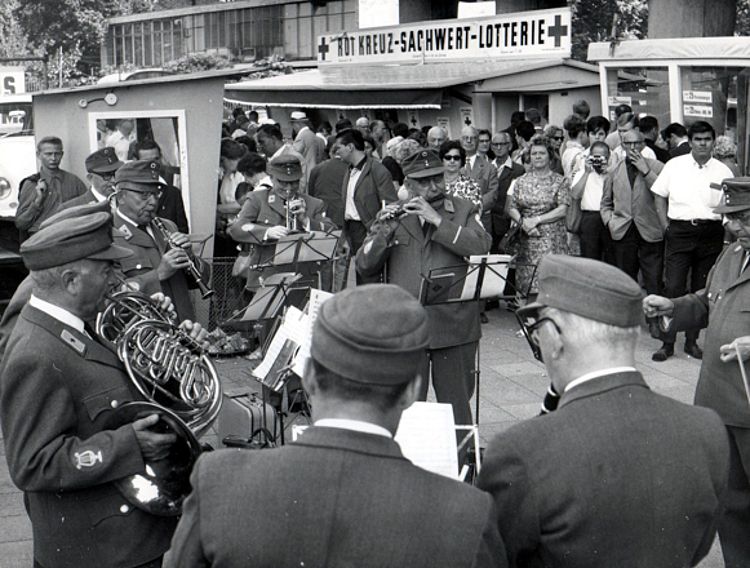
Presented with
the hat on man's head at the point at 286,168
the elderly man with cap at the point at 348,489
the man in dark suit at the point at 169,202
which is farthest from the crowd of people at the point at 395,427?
the man in dark suit at the point at 169,202

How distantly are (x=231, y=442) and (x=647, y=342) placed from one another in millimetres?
5564

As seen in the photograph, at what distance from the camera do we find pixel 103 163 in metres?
8.10

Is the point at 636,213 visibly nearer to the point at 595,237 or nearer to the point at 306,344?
the point at 595,237

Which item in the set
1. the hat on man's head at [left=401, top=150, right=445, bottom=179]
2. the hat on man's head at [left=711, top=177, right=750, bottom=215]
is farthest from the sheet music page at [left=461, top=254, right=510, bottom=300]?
the hat on man's head at [left=711, top=177, right=750, bottom=215]

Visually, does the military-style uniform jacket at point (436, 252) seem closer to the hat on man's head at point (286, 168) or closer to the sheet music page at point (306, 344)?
the sheet music page at point (306, 344)

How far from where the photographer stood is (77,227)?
3631 mm

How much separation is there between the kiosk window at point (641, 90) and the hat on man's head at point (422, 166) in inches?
271

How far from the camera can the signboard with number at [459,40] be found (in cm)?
1891

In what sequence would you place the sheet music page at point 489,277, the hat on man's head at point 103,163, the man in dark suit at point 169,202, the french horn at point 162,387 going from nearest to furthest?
the french horn at point 162,387 → the sheet music page at point 489,277 → the hat on man's head at point 103,163 → the man in dark suit at point 169,202

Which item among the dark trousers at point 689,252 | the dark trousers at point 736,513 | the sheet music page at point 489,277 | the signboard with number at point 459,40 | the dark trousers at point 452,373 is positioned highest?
the signboard with number at point 459,40

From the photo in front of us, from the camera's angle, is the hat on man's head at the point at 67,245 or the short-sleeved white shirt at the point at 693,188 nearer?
the hat on man's head at the point at 67,245

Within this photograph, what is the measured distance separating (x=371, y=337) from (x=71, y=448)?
1.44 m

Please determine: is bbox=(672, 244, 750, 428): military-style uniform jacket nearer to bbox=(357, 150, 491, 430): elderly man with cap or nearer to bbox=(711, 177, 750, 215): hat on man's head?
bbox=(711, 177, 750, 215): hat on man's head

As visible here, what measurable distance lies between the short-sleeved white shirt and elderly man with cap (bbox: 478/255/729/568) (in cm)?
691
